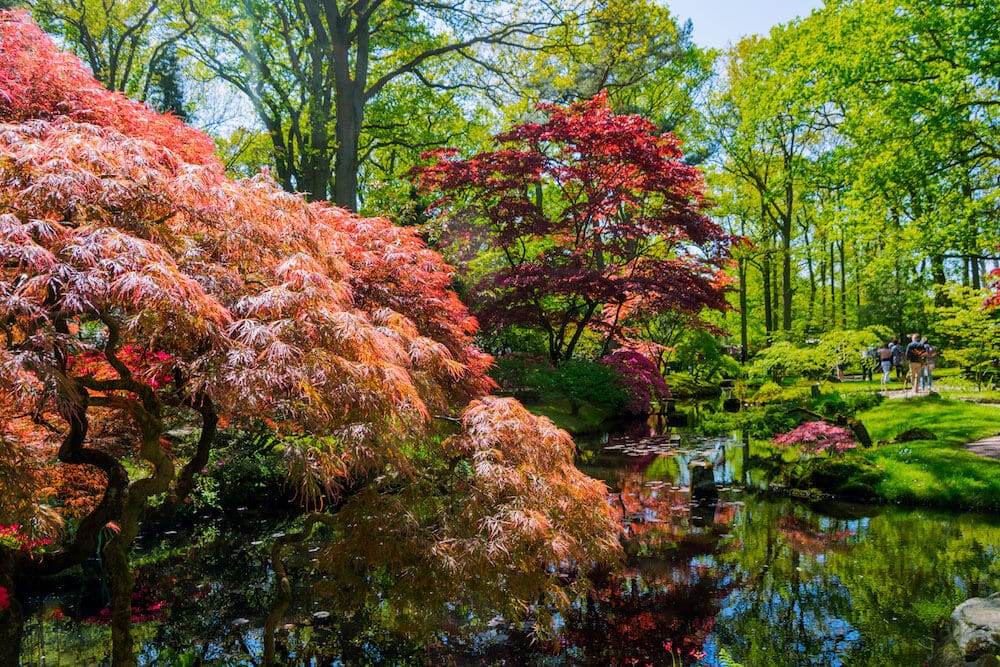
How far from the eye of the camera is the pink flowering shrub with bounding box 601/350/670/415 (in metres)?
15.3

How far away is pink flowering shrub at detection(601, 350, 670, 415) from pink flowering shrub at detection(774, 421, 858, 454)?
5405mm

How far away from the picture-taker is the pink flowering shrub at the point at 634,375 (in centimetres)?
1526

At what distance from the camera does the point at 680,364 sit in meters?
26.3

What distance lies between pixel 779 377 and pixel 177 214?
66.8 ft

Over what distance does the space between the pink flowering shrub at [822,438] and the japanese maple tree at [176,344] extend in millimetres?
6754

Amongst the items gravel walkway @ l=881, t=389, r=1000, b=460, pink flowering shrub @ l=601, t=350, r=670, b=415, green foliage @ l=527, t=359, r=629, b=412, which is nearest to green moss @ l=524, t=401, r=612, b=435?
green foliage @ l=527, t=359, r=629, b=412

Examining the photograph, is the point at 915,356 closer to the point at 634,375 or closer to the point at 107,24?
the point at 634,375

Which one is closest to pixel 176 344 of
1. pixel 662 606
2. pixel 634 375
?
pixel 662 606

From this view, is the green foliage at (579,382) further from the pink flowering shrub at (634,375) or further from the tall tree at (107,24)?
the tall tree at (107,24)

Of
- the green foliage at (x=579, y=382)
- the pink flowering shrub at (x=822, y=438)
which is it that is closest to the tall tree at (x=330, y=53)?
the green foliage at (x=579, y=382)

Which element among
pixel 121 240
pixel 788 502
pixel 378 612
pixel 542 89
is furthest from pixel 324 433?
pixel 542 89

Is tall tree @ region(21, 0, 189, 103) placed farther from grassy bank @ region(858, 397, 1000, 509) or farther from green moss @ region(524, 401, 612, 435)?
grassy bank @ region(858, 397, 1000, 509)

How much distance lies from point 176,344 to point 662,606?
4.66 metres

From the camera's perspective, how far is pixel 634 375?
15.3 m
